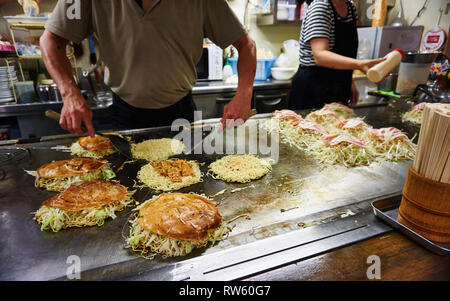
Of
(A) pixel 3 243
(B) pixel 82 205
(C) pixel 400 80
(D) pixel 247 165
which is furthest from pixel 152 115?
(C) pixel 400 80

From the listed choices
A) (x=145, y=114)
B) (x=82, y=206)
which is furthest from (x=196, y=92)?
(x=82, y=206)

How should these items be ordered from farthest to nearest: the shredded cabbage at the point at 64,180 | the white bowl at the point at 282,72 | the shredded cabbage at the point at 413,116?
the white bowl at the point at 282,72
the shredded cabbage at the point at 413,116
the shredded cabbage at the point at 64,180

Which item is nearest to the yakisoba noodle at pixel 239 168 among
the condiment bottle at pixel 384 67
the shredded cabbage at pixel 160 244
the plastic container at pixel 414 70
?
the shredded cabbage at pixel 160 244

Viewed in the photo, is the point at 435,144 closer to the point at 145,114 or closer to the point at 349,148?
the point at 349,148

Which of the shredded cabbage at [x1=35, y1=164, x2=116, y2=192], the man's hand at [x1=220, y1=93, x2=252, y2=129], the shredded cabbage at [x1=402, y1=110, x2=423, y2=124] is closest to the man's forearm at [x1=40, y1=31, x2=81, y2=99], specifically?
the shredded cabbage at [x1=35, y1=164, x2=116, y2=192]

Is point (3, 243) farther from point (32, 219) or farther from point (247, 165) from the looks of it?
point (247, 165)

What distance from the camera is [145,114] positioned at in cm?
296

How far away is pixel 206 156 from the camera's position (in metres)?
2.49

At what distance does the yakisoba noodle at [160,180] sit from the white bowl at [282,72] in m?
4.51

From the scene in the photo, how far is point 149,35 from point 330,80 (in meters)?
2.51

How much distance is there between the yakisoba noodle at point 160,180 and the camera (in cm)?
195

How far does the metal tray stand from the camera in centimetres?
125

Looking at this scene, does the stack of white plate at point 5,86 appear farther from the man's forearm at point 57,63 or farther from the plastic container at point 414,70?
the plastic container at point 414,70
